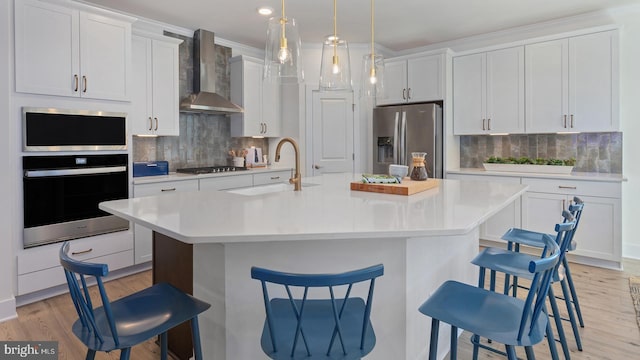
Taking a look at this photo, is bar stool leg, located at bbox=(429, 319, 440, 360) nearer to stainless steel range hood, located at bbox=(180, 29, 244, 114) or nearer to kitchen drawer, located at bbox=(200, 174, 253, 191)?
kitchen drawer, located at bbox=(200, 174, 253, 191)

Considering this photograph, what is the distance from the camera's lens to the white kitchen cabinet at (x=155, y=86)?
386 centimetres

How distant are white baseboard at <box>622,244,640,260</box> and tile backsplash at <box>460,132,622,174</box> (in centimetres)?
80

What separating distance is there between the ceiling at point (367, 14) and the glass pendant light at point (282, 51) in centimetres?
160

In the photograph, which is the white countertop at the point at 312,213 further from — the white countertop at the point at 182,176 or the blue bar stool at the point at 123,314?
the white countertop at the point at 182,176

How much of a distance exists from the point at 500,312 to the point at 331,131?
3.93 m

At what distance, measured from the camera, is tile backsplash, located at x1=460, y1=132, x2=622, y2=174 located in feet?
13.6

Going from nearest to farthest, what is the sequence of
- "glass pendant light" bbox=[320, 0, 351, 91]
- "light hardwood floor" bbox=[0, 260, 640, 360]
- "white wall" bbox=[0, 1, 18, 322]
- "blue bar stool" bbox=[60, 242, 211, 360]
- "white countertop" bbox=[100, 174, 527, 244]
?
"blue bar stool" bbox=[60, 242, 211, 360], "white countertop" bbox=[100, 174, 527, 244], "light hardwood floor" bbox=[0, 260, 640, 360], "glass pendant light" bbox=[320, 0, 351, 91], "white wall" bbox=[0, 1, 18, 322]

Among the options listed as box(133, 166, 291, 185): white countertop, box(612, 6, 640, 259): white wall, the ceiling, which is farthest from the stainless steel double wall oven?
box(612, 6, 640, 259): white wall

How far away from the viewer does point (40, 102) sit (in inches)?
118

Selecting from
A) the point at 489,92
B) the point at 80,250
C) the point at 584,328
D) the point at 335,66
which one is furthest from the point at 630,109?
the point at 80,250

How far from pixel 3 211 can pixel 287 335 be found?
2610 millimetres

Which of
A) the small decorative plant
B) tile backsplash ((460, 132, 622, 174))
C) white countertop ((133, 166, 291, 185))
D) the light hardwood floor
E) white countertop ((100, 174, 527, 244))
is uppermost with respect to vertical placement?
tile backsplash ((460, 132, 622, 174))

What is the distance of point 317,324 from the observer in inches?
54.2

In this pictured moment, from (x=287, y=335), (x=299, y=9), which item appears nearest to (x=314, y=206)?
(x=287, y=335)
